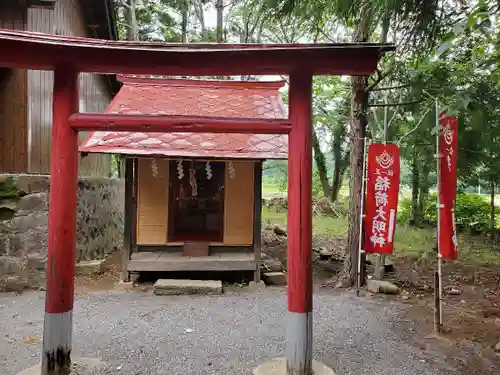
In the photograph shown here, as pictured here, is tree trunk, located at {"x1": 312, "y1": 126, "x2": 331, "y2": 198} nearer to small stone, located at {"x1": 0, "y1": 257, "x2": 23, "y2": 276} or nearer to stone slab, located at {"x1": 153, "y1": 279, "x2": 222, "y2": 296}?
stone slab, located at {"x1": 153, "y1": 279, "x2": 222, "y2": 296}

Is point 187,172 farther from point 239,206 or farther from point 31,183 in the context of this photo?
point 31,183

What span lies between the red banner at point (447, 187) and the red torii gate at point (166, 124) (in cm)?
205

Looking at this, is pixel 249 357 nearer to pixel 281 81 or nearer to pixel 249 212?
pixel 249 212

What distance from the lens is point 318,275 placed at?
806 centimetres

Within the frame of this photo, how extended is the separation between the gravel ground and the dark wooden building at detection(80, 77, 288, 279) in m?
1.00

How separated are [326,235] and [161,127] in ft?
34.6

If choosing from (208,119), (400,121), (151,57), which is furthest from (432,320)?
(400,121)

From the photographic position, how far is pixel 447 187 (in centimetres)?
479

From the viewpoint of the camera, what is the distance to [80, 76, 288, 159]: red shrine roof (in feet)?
20.9

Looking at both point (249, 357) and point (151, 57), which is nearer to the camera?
point (151, 57)

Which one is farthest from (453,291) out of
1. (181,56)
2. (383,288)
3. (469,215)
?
(469,215)

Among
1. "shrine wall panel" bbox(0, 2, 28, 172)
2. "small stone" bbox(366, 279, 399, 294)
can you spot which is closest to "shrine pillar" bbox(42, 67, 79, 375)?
"shrine wall panel" bbox(0, 2, 28, 172)

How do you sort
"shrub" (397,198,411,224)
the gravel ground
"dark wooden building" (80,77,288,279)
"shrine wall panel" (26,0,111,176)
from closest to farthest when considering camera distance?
the gravel ground < "dark wooden building" (80,77,288,279) < "shrine wall panel" (26,0,111,176) < "shrub" (397,198,411,224)

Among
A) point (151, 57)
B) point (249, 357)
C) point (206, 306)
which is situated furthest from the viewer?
point (206, 306)
